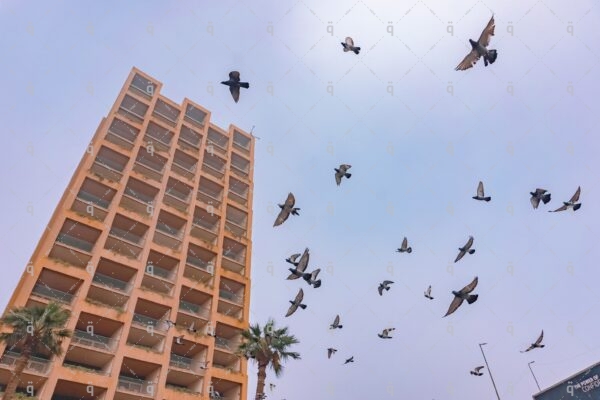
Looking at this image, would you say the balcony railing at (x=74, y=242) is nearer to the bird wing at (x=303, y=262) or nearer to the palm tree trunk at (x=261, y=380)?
the palm tree trunk at (x=261, y=380)

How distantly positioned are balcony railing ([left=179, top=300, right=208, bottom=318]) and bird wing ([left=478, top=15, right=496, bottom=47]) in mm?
33942

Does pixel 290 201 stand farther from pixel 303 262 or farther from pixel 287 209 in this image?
pixel 303 262

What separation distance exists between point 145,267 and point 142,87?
2939 cm

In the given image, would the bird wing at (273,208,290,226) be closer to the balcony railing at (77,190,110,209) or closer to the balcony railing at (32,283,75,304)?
the balcony railing at (32,283,75,304)

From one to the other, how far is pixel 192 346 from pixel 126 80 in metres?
36.4

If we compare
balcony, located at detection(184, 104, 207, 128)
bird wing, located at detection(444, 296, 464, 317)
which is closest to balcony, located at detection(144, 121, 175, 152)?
balcony, located at detection(184, 104, 207, 128)

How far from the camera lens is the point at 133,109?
172 ft

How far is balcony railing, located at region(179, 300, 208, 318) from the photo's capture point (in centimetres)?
3950

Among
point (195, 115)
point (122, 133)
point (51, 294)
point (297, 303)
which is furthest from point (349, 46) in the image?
point (195, 115)

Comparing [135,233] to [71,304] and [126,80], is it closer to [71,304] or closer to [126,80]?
[71,304]

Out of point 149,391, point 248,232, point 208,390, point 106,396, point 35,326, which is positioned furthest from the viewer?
point 248,232

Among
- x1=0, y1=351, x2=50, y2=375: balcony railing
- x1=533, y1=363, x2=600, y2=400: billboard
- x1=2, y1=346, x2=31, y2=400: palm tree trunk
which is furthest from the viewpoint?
x1=0, y1=351, x2=50, y2=375: balcony railing

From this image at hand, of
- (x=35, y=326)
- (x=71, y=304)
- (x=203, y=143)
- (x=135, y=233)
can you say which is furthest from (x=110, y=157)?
(x=35, y=326)

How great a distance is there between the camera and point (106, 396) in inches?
1133
